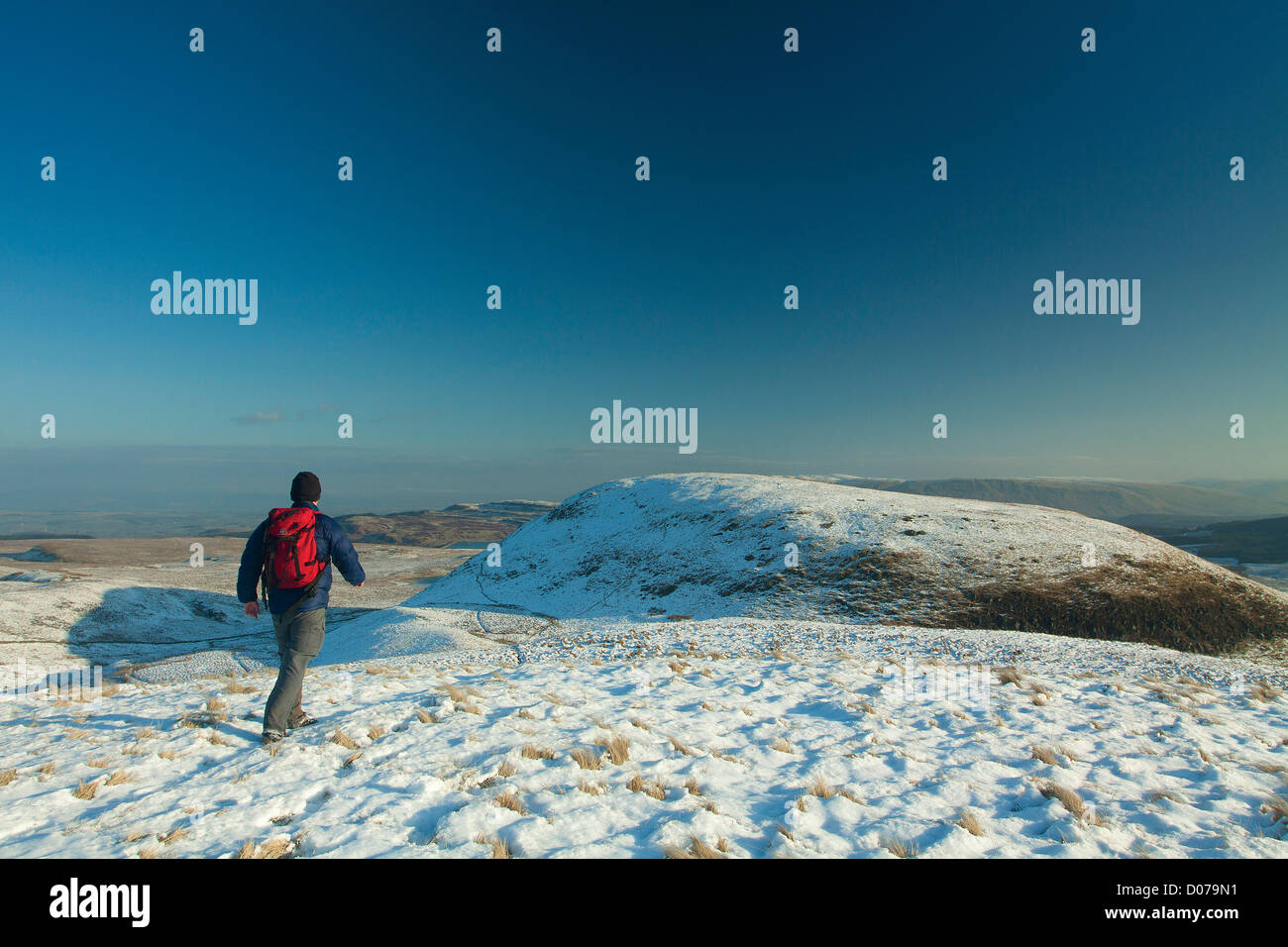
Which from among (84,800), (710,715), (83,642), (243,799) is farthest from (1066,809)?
(83,642)

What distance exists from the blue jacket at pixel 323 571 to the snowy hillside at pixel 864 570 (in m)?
31.2

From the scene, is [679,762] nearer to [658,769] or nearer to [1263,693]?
[658,769]

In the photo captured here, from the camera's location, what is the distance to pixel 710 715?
9.93m

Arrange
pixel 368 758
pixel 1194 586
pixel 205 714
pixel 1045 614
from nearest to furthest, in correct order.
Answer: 1. pixel 368 758
2. pixel 205 714
3. pixel 1045 614
4. pixel 1194 586

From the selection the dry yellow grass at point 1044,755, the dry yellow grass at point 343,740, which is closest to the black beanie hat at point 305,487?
the dry yellow grass at point 343,740

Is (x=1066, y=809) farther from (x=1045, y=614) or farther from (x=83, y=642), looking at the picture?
(x=83, y=642)

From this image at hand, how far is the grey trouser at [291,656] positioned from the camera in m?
7.91

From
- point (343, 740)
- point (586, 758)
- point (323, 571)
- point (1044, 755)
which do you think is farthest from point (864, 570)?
point (323, 571)

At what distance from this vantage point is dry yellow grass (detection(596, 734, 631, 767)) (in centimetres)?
744

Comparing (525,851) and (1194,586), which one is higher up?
(525,851)

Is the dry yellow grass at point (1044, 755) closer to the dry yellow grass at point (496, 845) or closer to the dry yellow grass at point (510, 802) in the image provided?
the dry yellow grass at point (510, 802)

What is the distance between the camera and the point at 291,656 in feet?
26.4

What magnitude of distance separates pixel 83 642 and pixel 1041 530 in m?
73.8

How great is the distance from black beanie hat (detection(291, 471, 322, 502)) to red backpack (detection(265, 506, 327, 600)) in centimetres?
38
